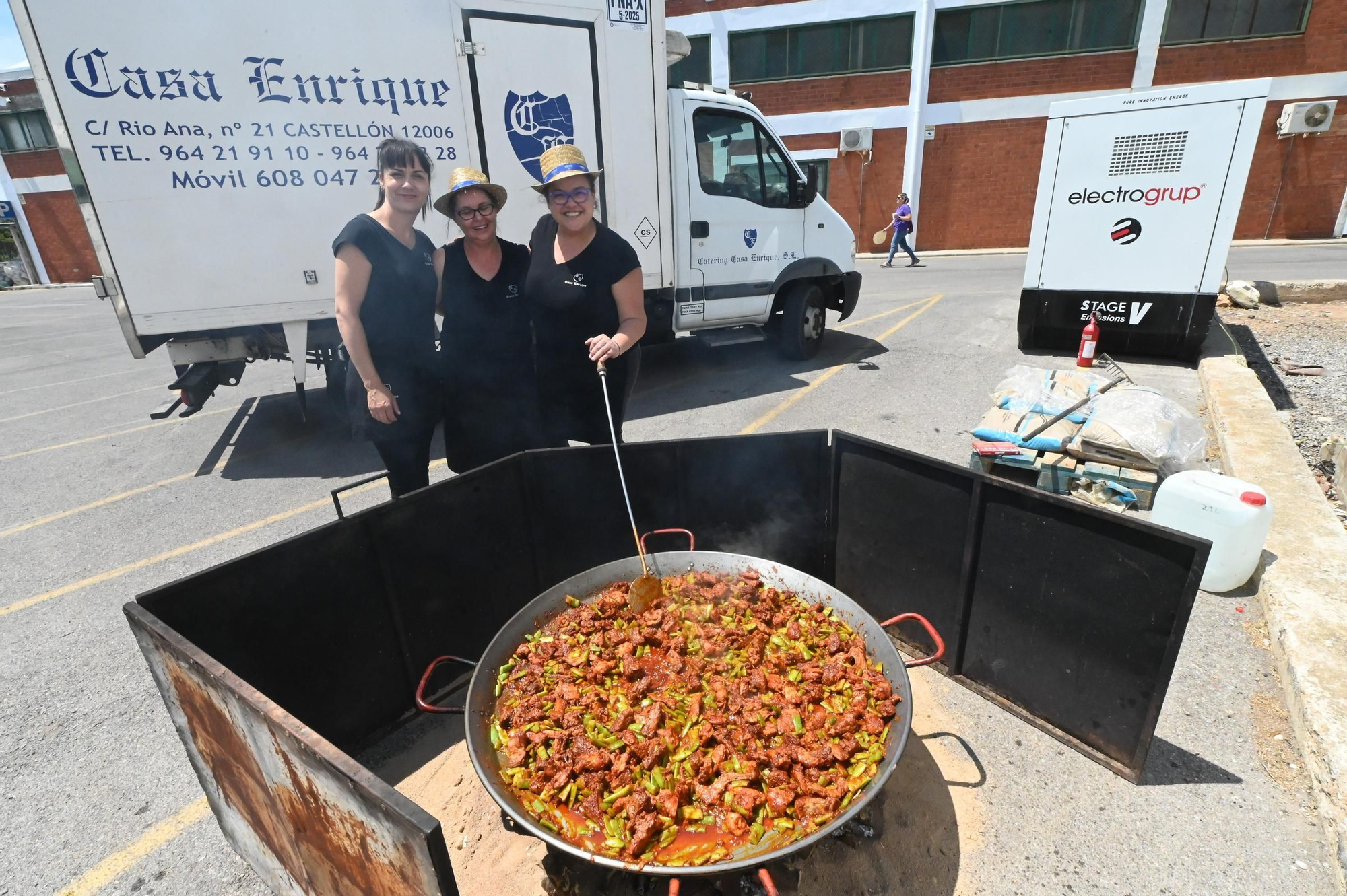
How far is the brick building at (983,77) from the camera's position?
18281 mm

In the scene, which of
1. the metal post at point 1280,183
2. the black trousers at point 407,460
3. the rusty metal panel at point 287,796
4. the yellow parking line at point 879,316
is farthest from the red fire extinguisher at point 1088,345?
the metal post at point 1280,183

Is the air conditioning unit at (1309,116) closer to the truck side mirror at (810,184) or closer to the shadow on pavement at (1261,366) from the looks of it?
the shadow on pavement at (1261,366)

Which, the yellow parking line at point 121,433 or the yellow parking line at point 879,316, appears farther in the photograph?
the yellow parking line at point 879,316

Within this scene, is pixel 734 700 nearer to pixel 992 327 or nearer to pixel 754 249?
pixel 754 249

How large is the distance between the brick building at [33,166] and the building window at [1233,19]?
39412 mm

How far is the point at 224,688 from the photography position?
1779 millimetres

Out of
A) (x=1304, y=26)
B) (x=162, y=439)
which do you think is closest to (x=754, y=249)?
(x=162, y=439)

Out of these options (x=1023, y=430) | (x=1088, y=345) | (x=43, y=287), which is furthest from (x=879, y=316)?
(x=43, y=287)

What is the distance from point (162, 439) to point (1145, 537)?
8.81 m

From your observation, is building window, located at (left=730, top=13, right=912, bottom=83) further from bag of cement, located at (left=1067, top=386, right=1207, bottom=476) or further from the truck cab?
bag of cement, located at (left=1067, top=386, right=1207, bottom=476)

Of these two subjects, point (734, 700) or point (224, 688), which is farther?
point (734, 700)

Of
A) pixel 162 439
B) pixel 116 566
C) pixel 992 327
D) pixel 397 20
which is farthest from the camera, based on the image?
pixel 992 327

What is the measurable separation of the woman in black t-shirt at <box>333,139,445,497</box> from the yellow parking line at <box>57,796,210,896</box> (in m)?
1.68

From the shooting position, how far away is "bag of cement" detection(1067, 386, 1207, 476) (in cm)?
425
